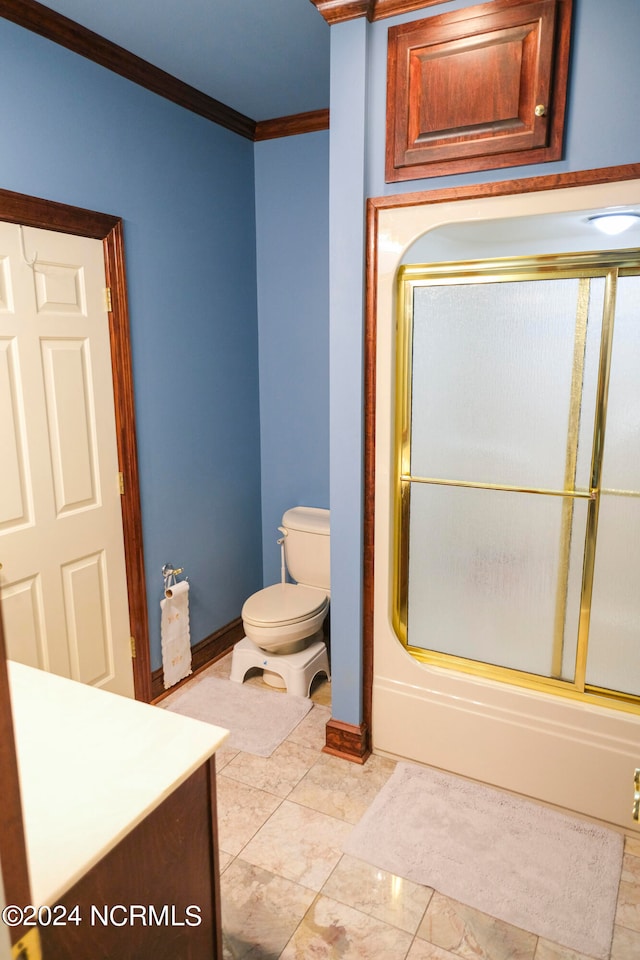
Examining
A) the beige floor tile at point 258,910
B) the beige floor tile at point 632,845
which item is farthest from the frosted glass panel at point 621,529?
the beige floor tile at point 258,910

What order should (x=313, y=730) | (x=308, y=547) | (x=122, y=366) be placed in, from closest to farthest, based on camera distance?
1. (x=122, y=366)
2. (x=313, y=730)
3. (x=308, y=547)

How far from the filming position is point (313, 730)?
274cm

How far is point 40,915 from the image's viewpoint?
934 mm

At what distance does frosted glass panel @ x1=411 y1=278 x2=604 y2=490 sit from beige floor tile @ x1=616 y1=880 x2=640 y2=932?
48.6 inches

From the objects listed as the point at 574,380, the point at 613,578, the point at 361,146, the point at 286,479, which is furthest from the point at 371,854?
the point at 361,146

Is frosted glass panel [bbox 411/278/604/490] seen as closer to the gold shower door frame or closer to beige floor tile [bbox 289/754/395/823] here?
the gold shower door frame

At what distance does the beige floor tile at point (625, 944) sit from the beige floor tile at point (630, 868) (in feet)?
0.65

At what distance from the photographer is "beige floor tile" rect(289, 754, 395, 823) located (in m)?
2.26

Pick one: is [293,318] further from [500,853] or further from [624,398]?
[500,853]

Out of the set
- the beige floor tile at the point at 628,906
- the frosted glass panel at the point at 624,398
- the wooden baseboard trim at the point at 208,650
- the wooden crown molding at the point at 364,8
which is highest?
the wooden crown molding at the point at 364,8

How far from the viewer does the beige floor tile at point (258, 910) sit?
68.4 inches

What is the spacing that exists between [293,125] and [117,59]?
3.16 feet

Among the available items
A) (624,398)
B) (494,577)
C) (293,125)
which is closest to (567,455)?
(624,398)

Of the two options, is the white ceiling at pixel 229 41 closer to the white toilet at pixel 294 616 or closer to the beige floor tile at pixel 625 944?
the white toilet at pixel 294 616
